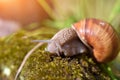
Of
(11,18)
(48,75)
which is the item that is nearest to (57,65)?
(48,75)

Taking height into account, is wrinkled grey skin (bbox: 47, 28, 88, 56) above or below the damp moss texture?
above

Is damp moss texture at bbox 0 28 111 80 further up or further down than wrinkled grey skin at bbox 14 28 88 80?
further down

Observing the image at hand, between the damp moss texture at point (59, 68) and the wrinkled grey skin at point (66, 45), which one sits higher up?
the wrinkled grey skin at point (66, 45)

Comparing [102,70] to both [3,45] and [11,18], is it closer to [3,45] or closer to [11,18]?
[3,45]

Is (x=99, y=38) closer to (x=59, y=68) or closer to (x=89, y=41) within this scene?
(x=89, y=41)

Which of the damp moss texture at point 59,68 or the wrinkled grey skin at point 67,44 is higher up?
the wrinkled grey skin at point 67,44
